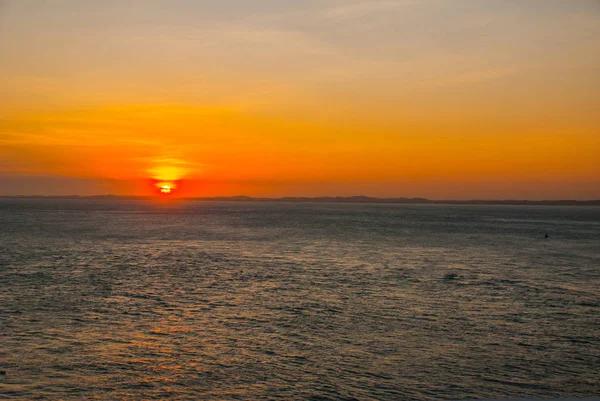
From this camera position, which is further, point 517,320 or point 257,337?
point 517,320

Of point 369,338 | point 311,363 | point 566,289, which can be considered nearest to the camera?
point 311,363

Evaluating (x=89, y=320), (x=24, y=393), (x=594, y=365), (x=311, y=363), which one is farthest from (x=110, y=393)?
(x=594, y=365)

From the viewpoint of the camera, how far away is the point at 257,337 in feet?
90.5

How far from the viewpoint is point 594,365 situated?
2377 centimetres

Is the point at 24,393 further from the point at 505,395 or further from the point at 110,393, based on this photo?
the point at 505,395

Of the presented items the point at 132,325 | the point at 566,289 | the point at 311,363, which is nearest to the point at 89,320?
the point at 132,325

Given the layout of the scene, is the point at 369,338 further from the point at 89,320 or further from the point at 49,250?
the point at 49,250

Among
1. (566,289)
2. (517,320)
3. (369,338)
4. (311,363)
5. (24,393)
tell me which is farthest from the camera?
(566,289)

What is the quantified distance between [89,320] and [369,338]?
15707 mm

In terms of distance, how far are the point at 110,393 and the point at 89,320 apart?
11.5 m

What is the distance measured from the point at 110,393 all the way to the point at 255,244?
61768mm

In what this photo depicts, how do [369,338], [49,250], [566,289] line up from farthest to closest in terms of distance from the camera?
[49,250] → [566,289] → [369,338]

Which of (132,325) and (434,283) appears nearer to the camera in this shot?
(132,325)

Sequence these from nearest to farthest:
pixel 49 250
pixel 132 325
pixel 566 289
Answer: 1. pixel 132 325
2. pixel 566 289
3. pixel 49 250
